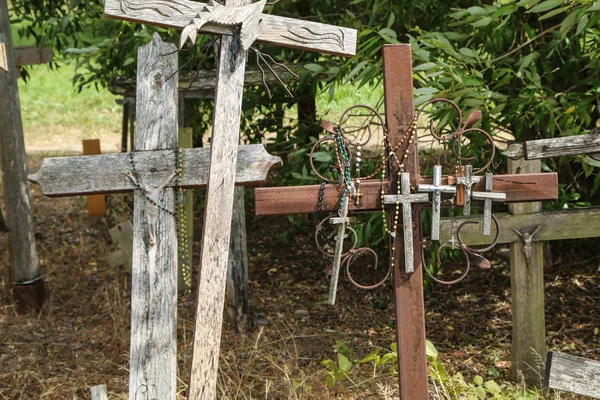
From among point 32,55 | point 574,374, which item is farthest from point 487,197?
point 32,55

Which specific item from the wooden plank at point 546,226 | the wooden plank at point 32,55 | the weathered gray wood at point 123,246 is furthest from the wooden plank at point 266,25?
the weathered gray wood at point 123,246

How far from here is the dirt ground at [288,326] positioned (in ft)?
15.6

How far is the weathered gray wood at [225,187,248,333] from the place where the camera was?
5469 mm

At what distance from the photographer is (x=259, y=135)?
7027mm

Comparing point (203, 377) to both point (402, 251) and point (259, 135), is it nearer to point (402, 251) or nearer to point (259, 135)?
point (402, 251)

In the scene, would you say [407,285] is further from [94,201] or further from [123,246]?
[94,201]

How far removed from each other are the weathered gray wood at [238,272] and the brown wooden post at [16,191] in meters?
1.68

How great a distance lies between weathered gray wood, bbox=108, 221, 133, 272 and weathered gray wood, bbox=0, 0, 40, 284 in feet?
3.23

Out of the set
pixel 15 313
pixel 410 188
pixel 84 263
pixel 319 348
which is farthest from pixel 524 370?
pixel 84 263

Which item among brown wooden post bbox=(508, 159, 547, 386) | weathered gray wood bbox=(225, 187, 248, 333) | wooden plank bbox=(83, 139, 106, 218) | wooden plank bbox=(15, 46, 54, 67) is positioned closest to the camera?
brown wooden post bbox=(508, 159, 547, 386)

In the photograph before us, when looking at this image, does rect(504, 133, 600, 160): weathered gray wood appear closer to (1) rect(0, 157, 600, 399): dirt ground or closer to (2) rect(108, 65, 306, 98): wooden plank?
(1) rect(0, 157, 600, 399): dirt ground

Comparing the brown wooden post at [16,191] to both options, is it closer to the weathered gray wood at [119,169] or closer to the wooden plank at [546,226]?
the weathered gray wood at [119,169]

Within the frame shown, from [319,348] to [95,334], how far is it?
1.73 metres

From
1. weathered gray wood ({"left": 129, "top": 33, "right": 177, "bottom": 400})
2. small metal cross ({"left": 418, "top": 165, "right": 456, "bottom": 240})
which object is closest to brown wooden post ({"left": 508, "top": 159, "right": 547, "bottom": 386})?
small metal cross ({"left": 418, "top": 165, "right": 456, "bottom": 240})
